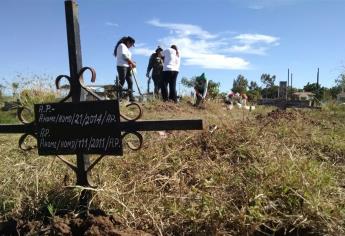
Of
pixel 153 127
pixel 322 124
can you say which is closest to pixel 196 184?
pixel 153 127

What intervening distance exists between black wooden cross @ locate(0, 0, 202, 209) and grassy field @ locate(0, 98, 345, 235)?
0.28m

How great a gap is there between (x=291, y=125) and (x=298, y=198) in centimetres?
345

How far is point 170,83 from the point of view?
12289 mm

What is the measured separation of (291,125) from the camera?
6566 mm

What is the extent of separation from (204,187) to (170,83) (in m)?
8.68

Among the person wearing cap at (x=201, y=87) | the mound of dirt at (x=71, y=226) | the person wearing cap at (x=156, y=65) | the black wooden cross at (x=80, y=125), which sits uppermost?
the person wearing cap at (x=156, y=65)

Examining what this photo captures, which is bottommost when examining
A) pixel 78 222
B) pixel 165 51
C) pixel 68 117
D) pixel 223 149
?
pixel 78 222

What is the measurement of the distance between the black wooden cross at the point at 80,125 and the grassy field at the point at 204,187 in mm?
277

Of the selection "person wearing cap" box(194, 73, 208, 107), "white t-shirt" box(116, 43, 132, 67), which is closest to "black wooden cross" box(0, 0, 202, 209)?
"white t-shirt" box(116, 43, 132, 67)

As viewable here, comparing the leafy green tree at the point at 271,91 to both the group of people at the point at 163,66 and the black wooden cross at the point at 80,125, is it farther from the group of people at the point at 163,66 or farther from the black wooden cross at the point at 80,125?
the black wooden cross at the point at 80,125

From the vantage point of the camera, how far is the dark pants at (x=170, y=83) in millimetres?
11969

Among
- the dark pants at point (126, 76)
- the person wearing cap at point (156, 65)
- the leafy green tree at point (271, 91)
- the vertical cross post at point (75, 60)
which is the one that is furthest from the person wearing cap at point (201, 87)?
the leafy green tree at point (271, 91)

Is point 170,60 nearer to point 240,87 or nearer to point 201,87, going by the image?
point 201,87

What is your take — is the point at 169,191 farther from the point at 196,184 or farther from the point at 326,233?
the point at 326,233
